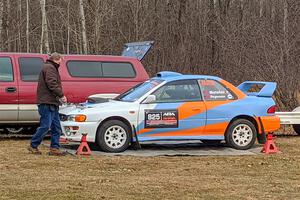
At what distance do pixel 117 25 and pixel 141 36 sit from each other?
1.17 metres

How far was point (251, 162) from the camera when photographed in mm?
10719

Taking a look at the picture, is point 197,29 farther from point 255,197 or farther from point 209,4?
point 255,197

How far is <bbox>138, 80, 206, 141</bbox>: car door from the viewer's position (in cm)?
1177

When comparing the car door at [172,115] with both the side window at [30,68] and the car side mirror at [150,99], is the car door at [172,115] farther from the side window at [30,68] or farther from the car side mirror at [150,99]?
the side window at [30,68]

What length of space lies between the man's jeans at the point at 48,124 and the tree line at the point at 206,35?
9.64 m

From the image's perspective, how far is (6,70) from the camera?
536 inches

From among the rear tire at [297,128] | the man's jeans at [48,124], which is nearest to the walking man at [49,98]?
the man's jeans at [48,124]

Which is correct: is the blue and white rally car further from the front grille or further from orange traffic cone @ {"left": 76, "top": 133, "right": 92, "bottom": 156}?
orange traffic cone @ {"left": 76, "top": 133, "right": 92, "bottom": 156}

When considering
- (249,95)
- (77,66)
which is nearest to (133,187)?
(249,95)

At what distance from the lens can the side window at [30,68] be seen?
13680mm

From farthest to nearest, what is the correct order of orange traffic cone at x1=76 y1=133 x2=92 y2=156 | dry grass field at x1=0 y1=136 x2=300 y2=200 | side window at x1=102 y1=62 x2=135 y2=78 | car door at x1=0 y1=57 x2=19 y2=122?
side window at x1=102 y1=62 x2=135 y2=78, car door at x1=0 y1=57 x2=19 y2=122, orange traffic cone at x1=76 y1=133 x2=92 y2=156, dry grass field at x1=0 y1=136 x2=300 y2=200

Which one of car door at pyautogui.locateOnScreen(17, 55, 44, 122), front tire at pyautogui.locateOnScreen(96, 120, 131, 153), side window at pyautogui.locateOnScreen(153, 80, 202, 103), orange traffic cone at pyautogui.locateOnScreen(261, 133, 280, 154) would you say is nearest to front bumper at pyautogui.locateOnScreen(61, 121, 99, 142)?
front tire at pyautogui.locateOnScreen(96, 120, 131, 153)

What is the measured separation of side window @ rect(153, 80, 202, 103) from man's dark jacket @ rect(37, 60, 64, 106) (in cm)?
192

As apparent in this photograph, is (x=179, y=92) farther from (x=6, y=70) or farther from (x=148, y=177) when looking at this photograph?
(x=6, y=70)
